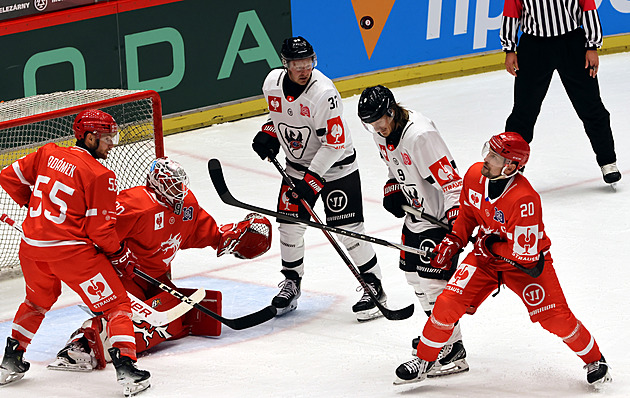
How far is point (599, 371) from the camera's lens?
3922 millimetres

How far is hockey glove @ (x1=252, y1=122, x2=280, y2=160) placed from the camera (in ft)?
16.7

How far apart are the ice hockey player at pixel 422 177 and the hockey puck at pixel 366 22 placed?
4502mm

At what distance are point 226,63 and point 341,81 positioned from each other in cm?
103

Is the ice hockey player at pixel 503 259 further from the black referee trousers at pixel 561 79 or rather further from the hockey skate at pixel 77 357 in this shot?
the black referee trousers at pixel 561 79

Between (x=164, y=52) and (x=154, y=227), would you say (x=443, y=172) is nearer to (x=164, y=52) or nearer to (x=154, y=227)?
(x=154, y=227)

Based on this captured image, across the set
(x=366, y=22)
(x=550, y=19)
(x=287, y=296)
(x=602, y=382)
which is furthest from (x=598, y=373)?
(x=366, y=22)

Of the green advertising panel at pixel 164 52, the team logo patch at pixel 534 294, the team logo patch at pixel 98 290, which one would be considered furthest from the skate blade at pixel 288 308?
the green advertising panel at pixel 164 52

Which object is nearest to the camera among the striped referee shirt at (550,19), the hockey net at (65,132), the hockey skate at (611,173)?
the hockey net at (65,132)

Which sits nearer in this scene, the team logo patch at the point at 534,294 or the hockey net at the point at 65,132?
the team logo patch at the point at 534,294

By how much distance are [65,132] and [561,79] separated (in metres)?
2.89

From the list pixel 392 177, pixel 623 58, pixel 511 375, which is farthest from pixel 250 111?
pixel 511 375

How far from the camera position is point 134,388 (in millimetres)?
4125

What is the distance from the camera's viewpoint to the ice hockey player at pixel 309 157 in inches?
191

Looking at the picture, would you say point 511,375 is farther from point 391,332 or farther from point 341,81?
point 341,81
